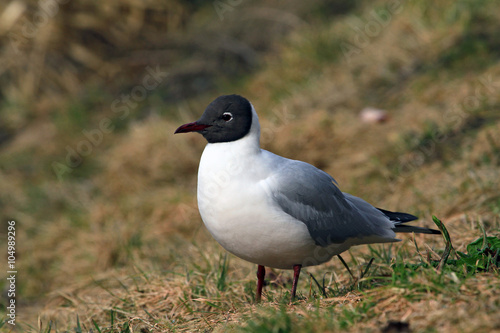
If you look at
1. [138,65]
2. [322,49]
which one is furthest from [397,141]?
[138,65]

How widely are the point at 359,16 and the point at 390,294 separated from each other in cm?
693

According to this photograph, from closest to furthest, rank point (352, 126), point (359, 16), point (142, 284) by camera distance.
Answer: point (142, 284)
point (352, 126)
point (359, 16)

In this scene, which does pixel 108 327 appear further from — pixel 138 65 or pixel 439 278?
pixel 138 65

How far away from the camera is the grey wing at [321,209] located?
3.06 meters

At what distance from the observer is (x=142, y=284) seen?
391cm

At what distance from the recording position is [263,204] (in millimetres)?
2943
